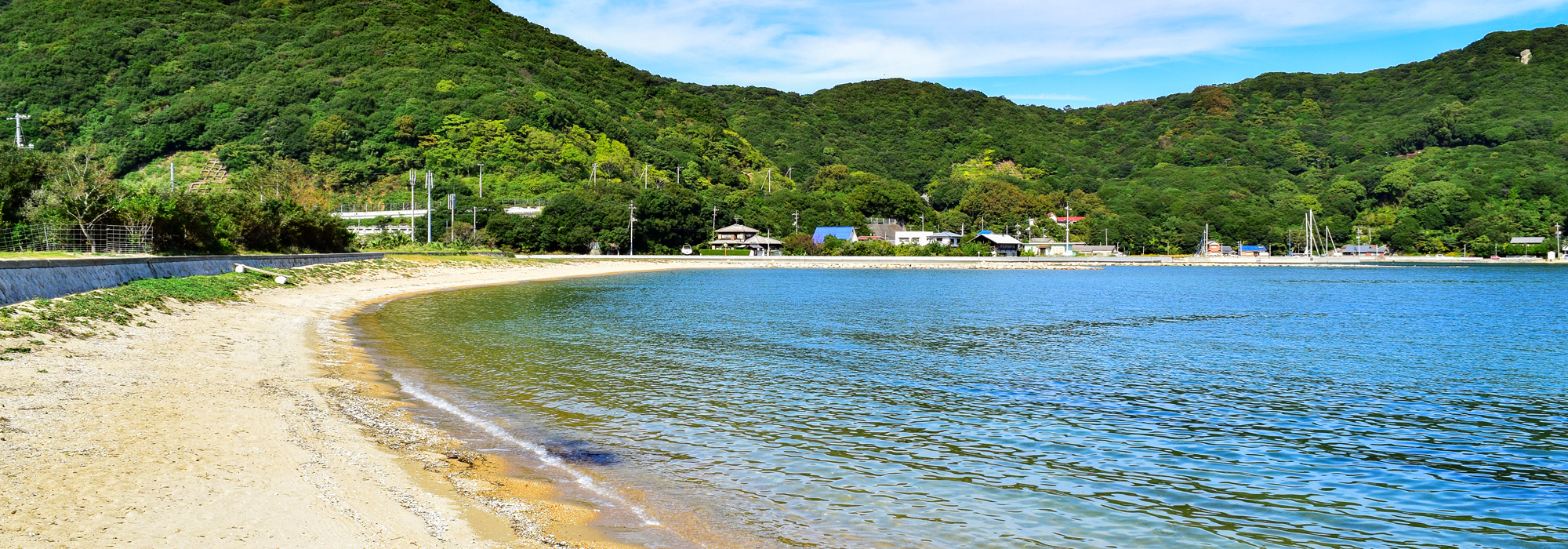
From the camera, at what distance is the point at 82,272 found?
2398 centimetres

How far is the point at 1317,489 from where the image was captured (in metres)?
10.0

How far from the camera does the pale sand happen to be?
7.15 meters

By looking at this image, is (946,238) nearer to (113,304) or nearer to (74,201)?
(74,201)

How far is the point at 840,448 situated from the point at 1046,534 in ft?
13.1

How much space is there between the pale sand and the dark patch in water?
3.23 ft

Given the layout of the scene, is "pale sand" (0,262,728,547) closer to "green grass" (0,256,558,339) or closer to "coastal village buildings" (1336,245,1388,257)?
"green grass" (0,256,558,339)

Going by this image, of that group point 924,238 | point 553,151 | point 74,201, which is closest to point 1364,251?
point 924,238

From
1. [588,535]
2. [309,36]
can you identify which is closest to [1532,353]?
[588,535]

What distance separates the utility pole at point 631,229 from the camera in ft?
383

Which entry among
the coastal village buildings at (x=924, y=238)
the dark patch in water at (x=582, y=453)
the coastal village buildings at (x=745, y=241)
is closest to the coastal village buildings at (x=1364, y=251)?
the coastal village buildings at (x=924, y=238)

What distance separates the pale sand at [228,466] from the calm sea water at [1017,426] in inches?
38.4

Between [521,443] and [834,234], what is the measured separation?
13287 centimetres

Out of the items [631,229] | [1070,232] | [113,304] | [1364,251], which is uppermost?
[1070,232]

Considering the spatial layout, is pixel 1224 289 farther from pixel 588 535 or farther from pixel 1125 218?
pixel 1125 218
